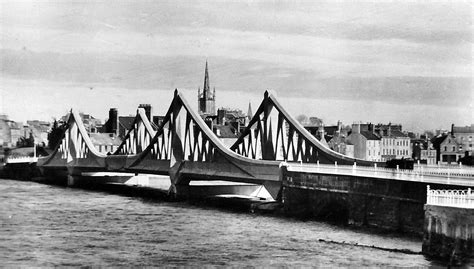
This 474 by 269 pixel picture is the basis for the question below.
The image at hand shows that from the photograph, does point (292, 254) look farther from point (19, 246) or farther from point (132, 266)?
point (19, 246)

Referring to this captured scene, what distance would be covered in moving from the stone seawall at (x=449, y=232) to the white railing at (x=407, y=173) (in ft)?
20.0

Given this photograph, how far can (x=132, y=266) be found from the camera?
37875mm

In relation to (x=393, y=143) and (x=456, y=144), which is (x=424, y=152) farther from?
Result: (x=456, y=144)

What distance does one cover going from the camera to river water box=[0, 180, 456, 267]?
38.9 metres

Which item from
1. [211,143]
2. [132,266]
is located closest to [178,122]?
[211,143]

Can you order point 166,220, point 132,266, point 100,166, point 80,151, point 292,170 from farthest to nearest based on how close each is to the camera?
point 80,151
point 100,166
point 292,170
point 166,220
point 132,266

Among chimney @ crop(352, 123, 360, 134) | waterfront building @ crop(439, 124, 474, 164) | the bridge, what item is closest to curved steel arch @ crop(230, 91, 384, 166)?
the bridge

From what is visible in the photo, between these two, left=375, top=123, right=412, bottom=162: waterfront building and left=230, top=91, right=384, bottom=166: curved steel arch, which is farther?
left=375, top=123, right=412, bottom=162: waterfront building

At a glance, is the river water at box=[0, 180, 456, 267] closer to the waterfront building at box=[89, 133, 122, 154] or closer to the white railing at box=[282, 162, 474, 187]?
the white railing at box=[282, 162, 474, 187]

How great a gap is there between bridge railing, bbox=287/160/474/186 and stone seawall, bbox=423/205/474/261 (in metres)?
6.48

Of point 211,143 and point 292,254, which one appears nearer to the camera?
point 292,254

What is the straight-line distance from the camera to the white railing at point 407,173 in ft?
143

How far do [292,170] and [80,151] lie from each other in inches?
2632

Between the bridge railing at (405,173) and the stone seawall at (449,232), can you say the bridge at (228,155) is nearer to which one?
the bridge railing at (405,173)
